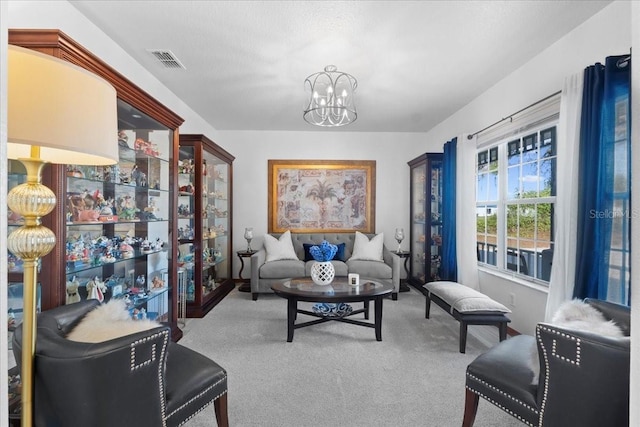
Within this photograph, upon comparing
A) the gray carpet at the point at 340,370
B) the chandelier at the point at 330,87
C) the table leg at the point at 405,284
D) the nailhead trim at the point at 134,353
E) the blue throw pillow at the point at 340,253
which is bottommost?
the gray carpet at the point at 340,370

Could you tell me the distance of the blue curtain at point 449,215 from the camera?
396 cm

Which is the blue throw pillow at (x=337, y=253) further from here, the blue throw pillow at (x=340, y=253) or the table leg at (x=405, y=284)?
the table leg at (x=405, y=284)

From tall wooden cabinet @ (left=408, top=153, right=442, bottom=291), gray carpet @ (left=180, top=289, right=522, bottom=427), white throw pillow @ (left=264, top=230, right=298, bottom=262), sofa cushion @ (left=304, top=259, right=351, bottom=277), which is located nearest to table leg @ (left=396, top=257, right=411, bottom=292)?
tall wooden cabinet @ (left=408, top=153, right=442, bottom=291)

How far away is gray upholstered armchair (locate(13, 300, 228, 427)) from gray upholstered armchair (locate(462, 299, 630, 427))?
4.94 ft

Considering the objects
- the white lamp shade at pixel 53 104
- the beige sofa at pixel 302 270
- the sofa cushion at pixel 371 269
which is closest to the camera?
the white lamp shade at pixel 53 104

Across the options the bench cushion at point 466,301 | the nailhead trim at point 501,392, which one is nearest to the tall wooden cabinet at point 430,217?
the bench cushion at point 466,301

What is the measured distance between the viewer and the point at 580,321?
1.46m

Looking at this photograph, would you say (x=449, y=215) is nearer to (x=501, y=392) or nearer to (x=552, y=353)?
(x=501, y=392)

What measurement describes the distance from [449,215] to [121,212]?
3680mm

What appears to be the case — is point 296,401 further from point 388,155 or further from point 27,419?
point 388,155

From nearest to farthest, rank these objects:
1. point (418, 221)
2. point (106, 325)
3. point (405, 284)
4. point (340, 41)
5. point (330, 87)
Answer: point (106, 325) < point (340, 41) < point (330, 87) < point (405, 284) < point (418, 221)

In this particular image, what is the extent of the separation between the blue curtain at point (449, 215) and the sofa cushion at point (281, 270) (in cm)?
198

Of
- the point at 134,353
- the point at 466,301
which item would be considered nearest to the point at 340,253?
the point at 466,301

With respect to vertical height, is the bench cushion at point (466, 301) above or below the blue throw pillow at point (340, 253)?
below
